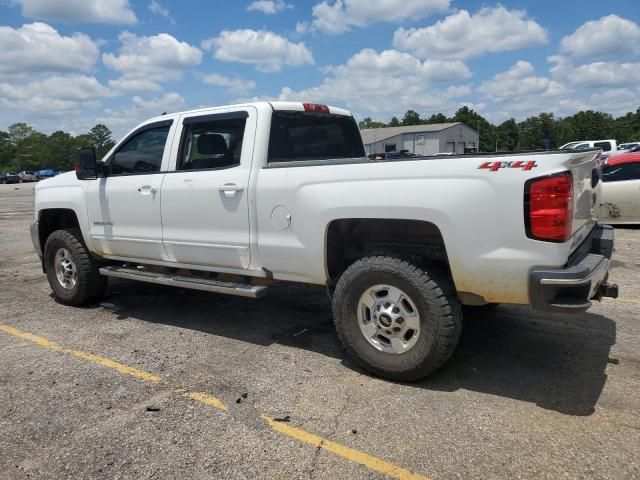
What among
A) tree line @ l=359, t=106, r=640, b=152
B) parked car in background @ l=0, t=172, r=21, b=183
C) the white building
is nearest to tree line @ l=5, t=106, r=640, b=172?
tree line @ l=359, t=106, r=640, b=152

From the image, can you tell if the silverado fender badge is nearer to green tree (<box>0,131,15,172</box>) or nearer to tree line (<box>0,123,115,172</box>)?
tree line (<box>0,123,115,172</box>)

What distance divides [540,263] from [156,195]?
349 cm

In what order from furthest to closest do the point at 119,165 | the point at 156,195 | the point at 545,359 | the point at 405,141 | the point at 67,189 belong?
1. the point at 405,141
2. the point at 67,189
3. the point at 119,165
4. the point at 156,195
5. the point at 545,359

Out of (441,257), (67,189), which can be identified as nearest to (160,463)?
(441,257)

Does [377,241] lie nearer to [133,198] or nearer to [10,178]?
[133,198]

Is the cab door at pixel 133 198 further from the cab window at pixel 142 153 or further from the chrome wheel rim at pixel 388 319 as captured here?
the chrome wheel rim at pixel 388 319

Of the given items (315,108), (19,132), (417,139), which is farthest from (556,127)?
(19,132)

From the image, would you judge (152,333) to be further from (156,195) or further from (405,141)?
(405,141)

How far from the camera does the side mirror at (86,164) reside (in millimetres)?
5332

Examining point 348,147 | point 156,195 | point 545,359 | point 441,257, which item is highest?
point 348,147

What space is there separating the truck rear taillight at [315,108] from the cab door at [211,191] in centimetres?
65

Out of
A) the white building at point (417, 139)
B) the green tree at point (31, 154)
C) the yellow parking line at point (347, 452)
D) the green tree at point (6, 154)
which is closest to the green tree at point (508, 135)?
the white building at point (417, 139)

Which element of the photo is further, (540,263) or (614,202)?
(614,202)

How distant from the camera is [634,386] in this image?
143 inches
